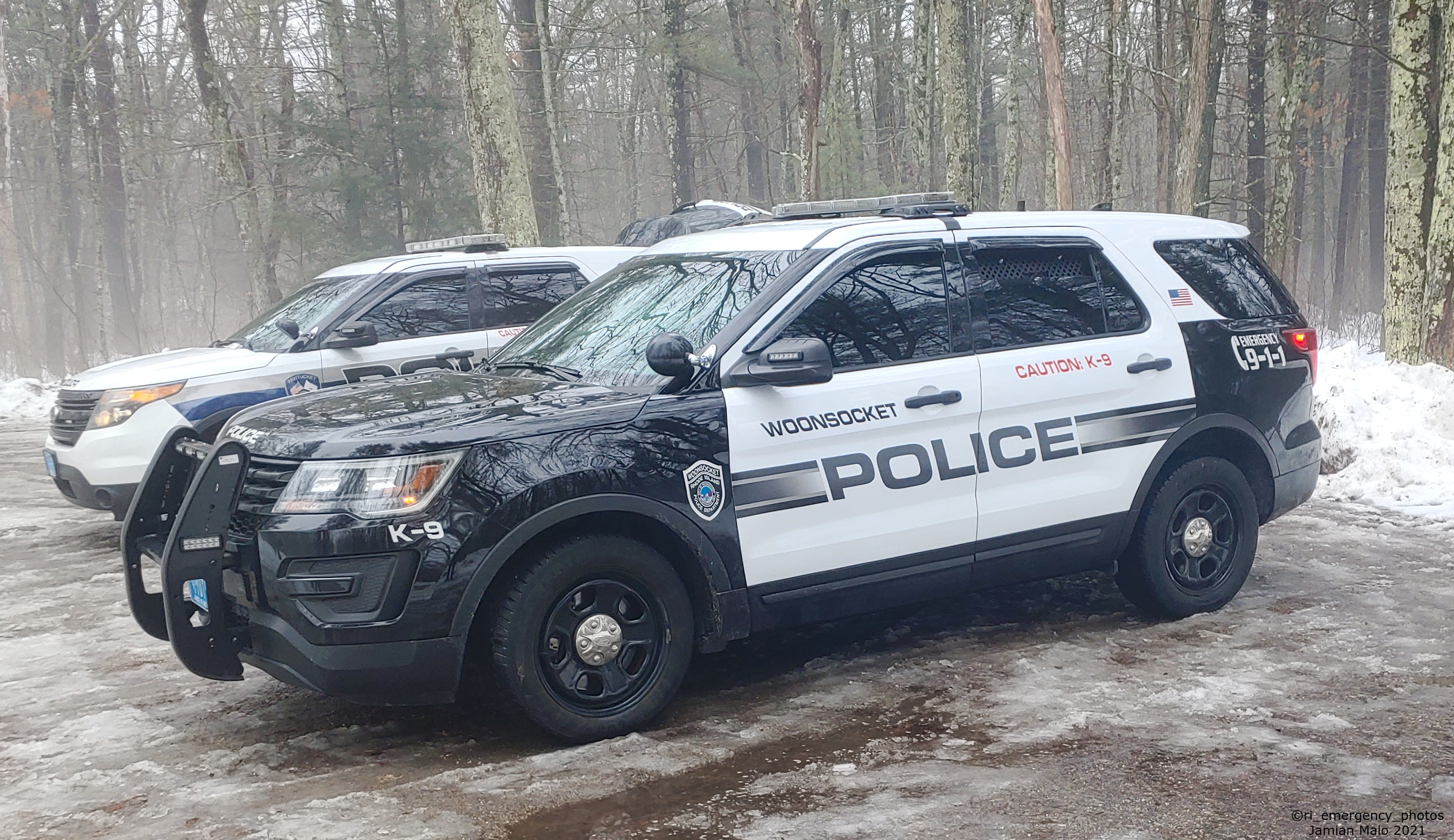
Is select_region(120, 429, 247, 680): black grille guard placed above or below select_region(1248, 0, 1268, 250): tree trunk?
below

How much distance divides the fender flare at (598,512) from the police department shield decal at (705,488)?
0.07m

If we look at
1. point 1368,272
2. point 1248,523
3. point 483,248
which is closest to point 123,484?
point 483,248

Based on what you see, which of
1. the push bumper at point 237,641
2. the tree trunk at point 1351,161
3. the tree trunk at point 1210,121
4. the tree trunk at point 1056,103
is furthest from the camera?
the tree trunk at point 1351,161

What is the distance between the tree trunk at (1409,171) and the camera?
1112 cm

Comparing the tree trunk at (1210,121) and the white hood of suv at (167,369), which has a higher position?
the tree trunk at (1210,121)

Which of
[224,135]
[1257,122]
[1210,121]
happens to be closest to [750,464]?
[224,135]

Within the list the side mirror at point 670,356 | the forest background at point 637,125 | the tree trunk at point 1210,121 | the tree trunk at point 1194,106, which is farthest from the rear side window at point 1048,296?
the tree trunk at point 1210,121

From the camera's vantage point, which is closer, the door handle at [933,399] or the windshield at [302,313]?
the door handle at [933,399]

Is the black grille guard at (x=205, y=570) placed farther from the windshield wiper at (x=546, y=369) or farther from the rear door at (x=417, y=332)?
the rear door at (x=417, y=332)

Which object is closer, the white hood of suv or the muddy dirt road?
the muddy dirt road

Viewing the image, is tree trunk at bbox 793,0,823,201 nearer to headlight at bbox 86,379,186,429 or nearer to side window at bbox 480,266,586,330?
side window at bbox 480,266,586,330

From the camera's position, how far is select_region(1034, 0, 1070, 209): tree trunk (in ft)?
51.6

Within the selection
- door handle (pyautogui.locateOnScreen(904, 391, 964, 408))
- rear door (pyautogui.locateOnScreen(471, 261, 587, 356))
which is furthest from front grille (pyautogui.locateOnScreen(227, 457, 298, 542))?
rear door (pyautogui.locateOnScreen(471, 261, 587, 356))

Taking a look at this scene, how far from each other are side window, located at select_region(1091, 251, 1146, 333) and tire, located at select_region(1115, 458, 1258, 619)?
771mm
